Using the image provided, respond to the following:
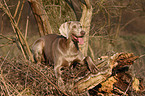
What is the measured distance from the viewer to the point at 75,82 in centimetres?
411

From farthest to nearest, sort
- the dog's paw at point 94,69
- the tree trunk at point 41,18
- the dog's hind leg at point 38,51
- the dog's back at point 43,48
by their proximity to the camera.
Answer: the tree trunk at point 41,18 → the dog's hind leg at point 38,51 → the dog's back at point 43,48 → the dog's paw at point 94,69

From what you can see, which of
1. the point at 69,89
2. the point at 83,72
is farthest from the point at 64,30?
the point at 69,89

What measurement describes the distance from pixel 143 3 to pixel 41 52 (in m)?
7.42

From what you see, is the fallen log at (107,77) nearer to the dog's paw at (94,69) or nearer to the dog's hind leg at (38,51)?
the dog's paw at (94,69)

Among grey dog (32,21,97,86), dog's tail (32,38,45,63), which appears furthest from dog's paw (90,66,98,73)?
dog's tail (32,38,45,63)

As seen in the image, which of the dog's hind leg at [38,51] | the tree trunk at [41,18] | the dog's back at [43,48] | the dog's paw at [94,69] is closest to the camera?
the dog's paw at [94,69]

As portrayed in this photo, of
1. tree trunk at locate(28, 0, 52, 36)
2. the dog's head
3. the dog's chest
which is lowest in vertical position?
the dog's chest

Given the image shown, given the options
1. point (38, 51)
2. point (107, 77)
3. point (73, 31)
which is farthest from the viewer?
point (38, 51)

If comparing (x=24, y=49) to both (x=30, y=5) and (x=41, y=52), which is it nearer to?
(x=41, y=52)

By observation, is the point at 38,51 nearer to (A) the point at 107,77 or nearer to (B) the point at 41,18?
(B) the point at 41,18

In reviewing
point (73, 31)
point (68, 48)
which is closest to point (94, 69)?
point (68, 48)

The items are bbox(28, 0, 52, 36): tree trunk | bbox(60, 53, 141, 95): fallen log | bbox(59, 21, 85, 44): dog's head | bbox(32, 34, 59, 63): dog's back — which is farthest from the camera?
bbox(28, 0, 52, 36): tree trunk

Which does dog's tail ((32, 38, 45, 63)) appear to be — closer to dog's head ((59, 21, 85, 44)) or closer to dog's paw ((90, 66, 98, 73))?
dog's head ((59, 21, 85, 44))

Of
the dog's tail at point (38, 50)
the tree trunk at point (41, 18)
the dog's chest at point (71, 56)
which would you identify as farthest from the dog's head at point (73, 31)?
the tree trunk at point (41, 18)
